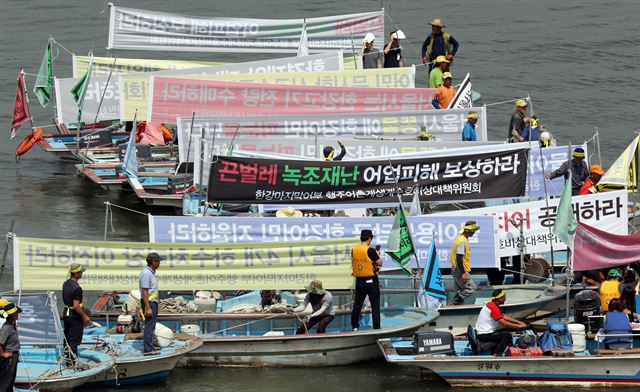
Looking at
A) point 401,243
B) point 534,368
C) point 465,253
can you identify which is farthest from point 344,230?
point 534,368

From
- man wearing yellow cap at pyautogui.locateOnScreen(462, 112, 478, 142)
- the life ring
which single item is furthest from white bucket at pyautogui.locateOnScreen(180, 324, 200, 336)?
the life ring

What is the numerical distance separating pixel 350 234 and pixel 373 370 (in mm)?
2742

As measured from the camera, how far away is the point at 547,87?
4041 centimetres

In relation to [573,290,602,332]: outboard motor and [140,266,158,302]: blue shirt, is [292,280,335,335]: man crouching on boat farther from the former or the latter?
[573,290,602,332]: outboard motor

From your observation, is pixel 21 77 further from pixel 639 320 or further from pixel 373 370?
pixel 639 320

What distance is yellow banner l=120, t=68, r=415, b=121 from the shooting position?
31953 millimetres

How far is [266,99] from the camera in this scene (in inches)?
1220

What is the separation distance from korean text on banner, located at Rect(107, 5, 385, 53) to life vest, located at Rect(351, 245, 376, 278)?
15.5 m

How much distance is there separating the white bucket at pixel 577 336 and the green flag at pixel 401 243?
2.81 metres

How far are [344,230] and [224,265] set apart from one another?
7.83 feet

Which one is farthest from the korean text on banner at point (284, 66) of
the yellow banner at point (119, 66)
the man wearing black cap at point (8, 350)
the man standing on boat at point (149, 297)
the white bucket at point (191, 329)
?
the man wearing black cap at point (8, 350)

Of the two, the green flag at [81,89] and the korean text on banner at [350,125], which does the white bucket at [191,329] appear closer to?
the korean text on banner at [350,125]

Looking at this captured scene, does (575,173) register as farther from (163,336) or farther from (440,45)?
(163,336)

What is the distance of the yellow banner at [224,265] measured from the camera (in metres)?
21.5
